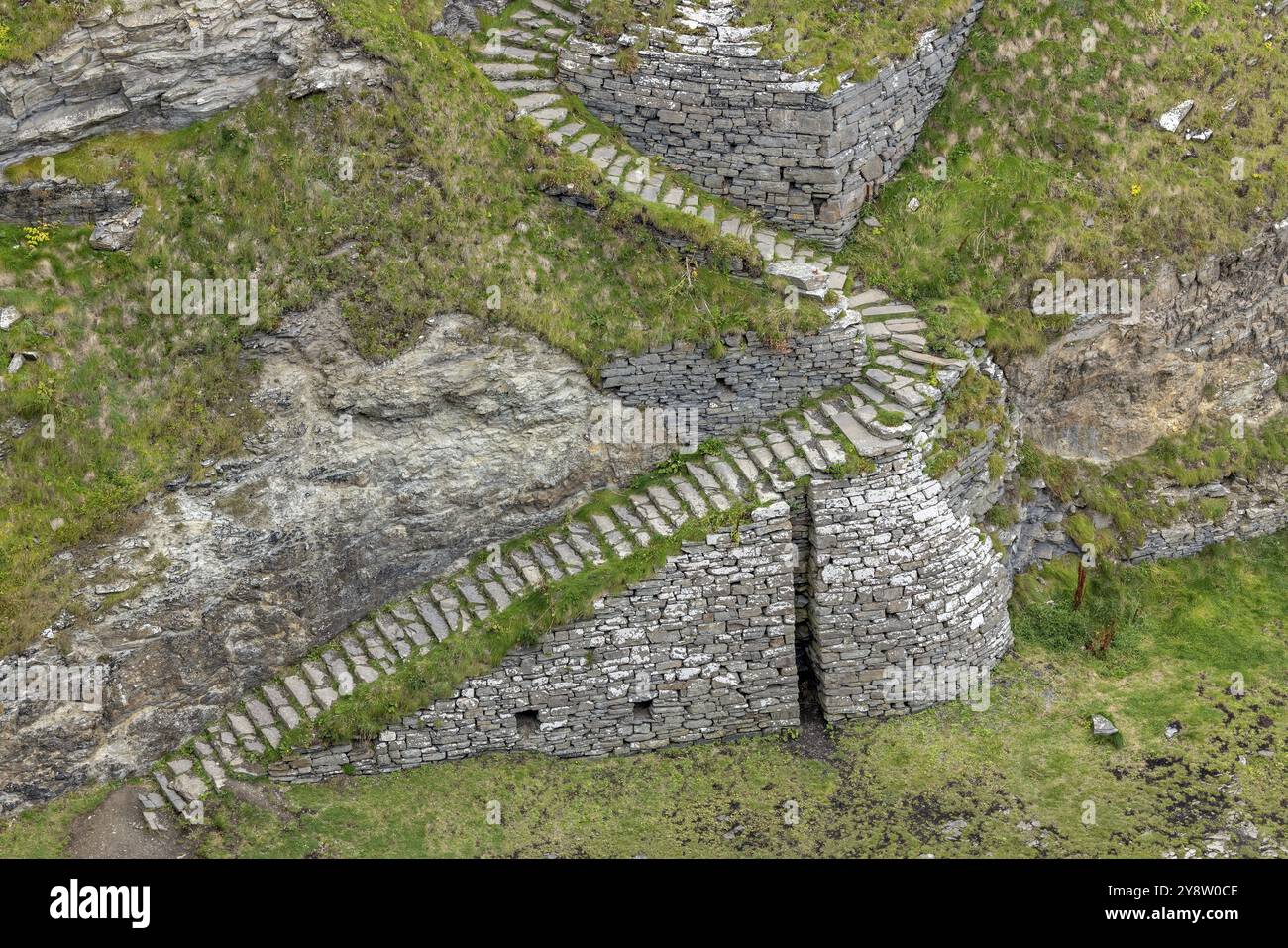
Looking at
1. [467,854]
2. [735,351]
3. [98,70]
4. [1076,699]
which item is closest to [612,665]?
[467,854]

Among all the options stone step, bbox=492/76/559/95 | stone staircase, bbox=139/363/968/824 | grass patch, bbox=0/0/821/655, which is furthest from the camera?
stone step, bbox=492/76/559/95

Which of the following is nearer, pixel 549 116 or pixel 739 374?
pixel 739 374

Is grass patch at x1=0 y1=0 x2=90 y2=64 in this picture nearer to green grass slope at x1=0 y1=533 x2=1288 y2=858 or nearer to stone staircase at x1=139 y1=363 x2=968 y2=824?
stone staircase at x1=139 y1=363 x2=968 y2=824

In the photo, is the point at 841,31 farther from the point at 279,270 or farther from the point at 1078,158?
the point at 279,270

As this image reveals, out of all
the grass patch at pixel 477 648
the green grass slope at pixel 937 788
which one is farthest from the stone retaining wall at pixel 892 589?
the grass patch at pixel 477 648

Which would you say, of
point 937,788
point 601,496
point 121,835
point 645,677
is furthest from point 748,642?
point 121,835

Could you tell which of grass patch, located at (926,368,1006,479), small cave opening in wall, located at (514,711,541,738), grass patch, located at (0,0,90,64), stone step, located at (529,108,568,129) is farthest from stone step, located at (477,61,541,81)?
small cave opening in wall, located at (514,711,541,738)
